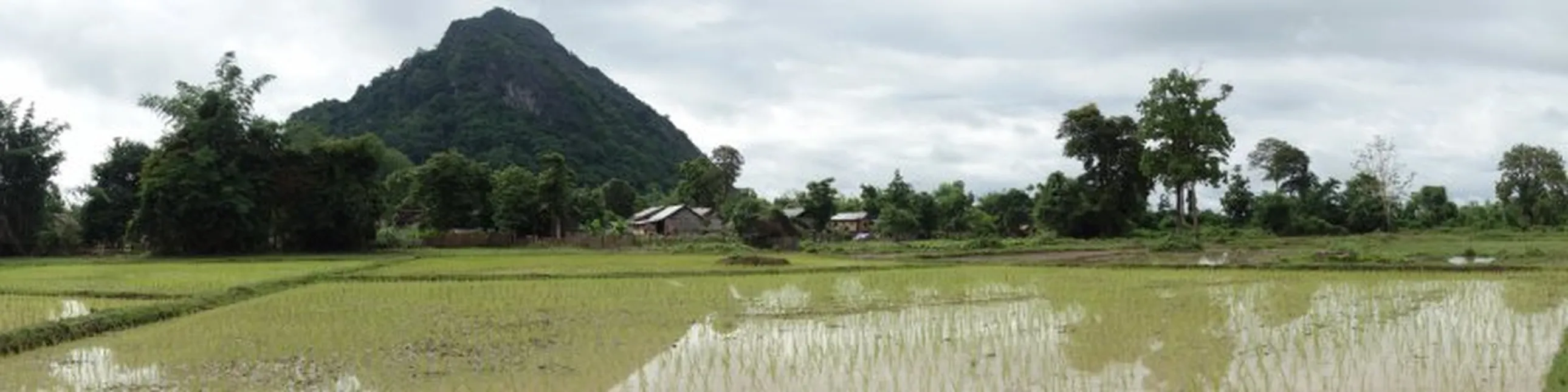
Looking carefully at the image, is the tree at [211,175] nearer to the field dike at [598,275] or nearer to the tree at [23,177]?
the tree at [23,177]

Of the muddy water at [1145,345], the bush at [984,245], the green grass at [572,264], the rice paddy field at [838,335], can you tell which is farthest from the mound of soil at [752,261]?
the muddy water at [1145,345]

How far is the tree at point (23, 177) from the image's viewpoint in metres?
38.1

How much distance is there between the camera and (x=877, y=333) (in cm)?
1052

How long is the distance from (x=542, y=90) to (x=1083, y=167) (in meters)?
69.5

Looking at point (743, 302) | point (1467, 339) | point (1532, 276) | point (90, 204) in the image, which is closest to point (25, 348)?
point (743, 302)

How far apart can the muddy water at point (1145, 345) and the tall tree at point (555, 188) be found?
117 feet

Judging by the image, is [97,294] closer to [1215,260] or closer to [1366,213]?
[1215,260]

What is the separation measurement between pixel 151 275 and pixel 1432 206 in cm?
5511

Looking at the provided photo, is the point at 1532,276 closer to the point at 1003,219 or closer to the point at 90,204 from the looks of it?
the point at 1003,219

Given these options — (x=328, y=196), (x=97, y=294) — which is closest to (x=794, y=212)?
(x=328, y=196)

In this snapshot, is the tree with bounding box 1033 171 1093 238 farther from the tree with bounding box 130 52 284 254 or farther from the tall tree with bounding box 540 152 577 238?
the tree with bounding box 130 52 284 254

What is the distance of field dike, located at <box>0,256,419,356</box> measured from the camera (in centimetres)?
1044

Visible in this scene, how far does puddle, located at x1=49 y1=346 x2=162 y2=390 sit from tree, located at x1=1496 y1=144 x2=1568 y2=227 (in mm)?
51849

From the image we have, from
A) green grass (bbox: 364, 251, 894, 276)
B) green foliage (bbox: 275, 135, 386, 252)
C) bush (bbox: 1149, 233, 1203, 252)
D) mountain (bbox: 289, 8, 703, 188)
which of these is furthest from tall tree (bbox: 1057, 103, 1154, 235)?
mountain (bbox: 289, 8, 703, 188)
